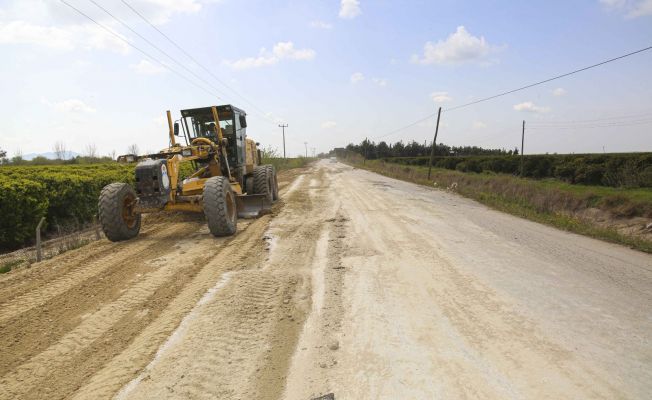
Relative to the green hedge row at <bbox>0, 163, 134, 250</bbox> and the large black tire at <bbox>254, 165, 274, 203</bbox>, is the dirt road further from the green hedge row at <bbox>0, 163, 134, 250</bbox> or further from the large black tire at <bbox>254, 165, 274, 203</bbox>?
the large black tire at <bbox>254, 165, 274, 203</bbox>

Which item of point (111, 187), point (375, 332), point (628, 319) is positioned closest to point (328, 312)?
point (375, 332)

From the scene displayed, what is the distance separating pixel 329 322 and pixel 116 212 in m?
4.99

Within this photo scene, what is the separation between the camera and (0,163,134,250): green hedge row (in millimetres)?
7273

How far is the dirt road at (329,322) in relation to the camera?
9.05 feet

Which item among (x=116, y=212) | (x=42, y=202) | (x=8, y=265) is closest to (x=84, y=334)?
(x=8, y=265)

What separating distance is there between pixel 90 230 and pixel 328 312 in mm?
7250

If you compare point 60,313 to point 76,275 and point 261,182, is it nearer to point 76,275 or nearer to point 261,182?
point 76,275

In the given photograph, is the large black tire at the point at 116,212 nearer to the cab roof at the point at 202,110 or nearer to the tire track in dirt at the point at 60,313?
the tire track in dirt at the point at 60,313

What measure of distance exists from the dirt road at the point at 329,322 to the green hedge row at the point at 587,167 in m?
14.9

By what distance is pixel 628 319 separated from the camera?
3.78 metres

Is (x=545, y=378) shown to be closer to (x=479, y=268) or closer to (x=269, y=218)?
(x=479, y=268)

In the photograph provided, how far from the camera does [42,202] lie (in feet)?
26.3

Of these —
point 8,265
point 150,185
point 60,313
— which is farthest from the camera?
point 150,185

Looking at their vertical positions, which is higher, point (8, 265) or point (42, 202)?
point (42, 202)
